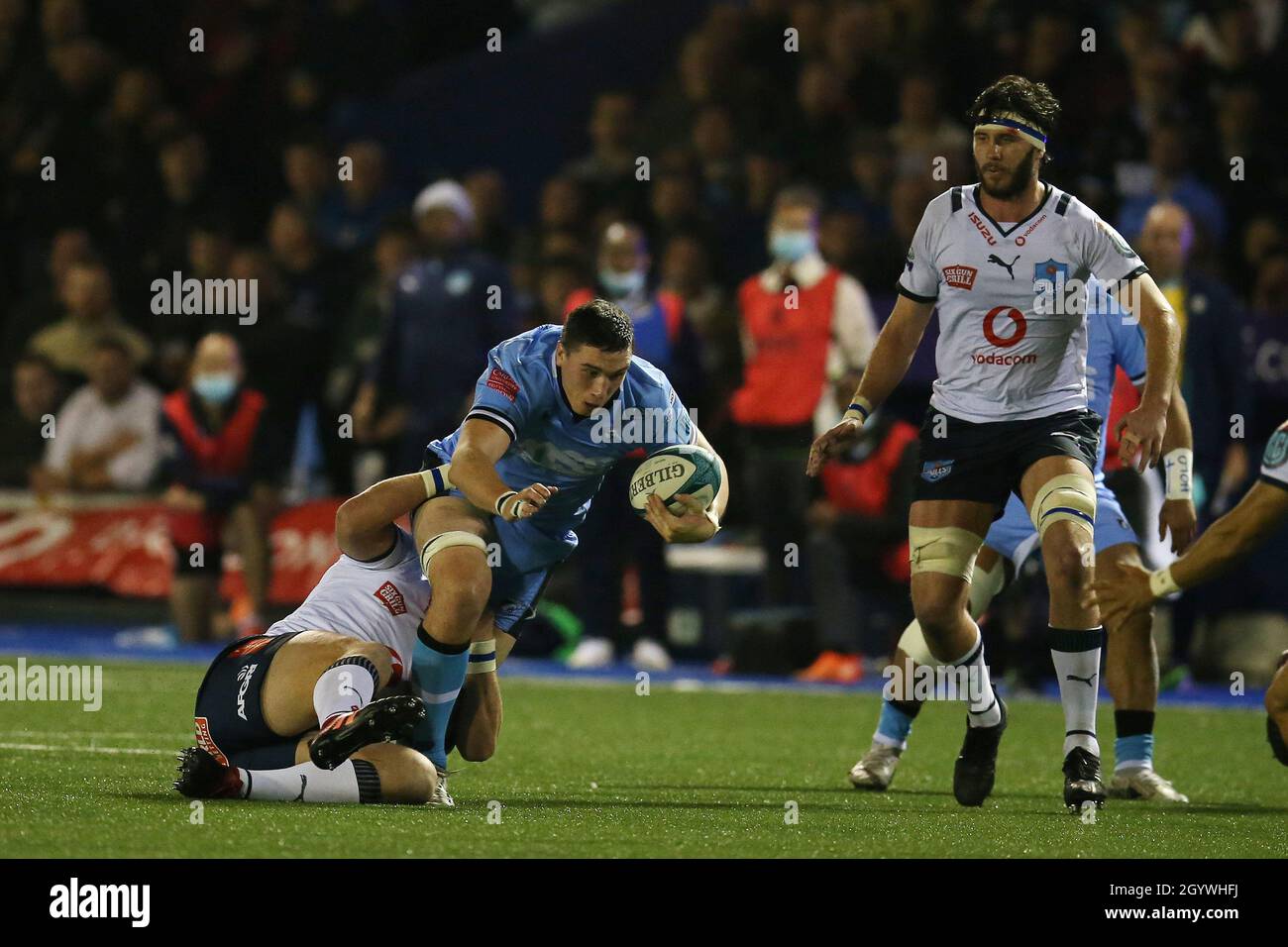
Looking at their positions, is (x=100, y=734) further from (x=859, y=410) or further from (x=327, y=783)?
(x=859, y=410)

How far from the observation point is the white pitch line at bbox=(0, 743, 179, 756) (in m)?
8.98

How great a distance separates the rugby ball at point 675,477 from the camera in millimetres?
7508

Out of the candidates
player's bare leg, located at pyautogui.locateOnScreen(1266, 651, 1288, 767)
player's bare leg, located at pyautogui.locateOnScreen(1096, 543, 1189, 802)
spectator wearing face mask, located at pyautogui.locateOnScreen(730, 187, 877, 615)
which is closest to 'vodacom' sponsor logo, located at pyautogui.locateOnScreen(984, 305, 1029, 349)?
player's bare leg, located at pyautogui.locateOnScreen(1096, 543, 1189, 802)

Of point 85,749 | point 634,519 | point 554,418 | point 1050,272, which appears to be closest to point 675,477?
point 554,418

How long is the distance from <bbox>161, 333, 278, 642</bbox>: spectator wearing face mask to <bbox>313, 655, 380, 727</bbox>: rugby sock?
8.06 m

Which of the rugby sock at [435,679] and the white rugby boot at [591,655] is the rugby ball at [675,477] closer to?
the rugby sock at [435,679]

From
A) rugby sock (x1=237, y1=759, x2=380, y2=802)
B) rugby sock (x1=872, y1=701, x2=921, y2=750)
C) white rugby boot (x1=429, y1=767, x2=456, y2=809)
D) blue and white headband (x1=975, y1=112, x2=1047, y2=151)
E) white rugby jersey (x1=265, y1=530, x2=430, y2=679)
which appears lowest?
white rugby boot (x1=429, y1=767, x2=456, y2=809)

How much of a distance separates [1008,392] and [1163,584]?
1001 mm

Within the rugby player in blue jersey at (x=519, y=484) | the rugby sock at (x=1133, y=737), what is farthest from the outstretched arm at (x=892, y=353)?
the rugby sock at (x=1133, y=737)

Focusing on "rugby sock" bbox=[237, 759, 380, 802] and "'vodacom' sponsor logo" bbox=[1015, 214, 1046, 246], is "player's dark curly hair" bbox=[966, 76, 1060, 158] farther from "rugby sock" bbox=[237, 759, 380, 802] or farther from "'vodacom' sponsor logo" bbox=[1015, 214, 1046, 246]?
"rugby sock" bbox=[237, 759, 380, 802]

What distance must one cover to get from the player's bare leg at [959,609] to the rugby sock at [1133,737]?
651 mm

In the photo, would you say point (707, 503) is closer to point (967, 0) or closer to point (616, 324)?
point (616, 324)

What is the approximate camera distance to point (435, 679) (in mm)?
7684
